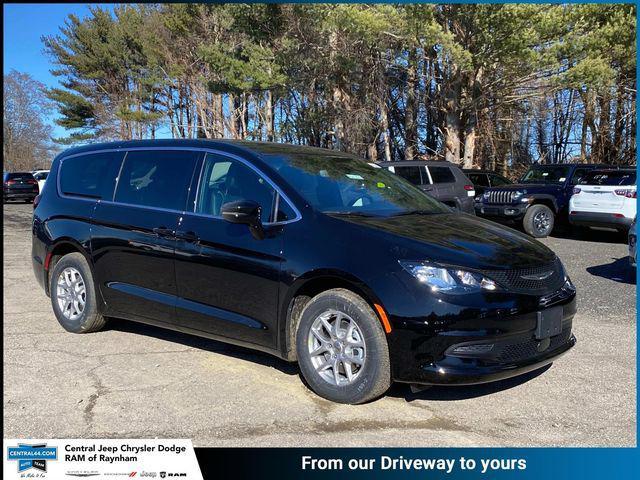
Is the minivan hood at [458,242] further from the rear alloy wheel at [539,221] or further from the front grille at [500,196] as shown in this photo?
the front grille at [500,196]

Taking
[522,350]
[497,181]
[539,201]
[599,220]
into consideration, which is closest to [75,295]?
[522,350]

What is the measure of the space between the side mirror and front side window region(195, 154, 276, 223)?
0.14 m

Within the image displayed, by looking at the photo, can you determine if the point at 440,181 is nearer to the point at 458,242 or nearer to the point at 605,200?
the point at 605,200

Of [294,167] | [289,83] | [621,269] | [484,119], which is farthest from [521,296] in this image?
[484,119]

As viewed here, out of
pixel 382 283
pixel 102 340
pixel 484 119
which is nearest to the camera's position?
pixel 382 283

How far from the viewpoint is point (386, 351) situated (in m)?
3.78

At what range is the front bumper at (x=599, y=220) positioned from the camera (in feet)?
38.6

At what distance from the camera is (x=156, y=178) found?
5.15 meters

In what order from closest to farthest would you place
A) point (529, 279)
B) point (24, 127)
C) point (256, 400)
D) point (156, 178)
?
point (529, 279) < point (256, 400) < point (156, 178) < point (24, 127)

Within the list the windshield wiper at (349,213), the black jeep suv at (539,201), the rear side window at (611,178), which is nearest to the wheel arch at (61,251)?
the windshield wiper at (349,213)

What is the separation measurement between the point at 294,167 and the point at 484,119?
23.4 meters

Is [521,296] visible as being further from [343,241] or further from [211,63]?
[211,63]

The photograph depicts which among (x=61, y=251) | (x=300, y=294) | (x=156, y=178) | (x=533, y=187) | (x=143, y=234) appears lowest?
(x=300, y=294)

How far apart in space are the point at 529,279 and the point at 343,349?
1298 mm
